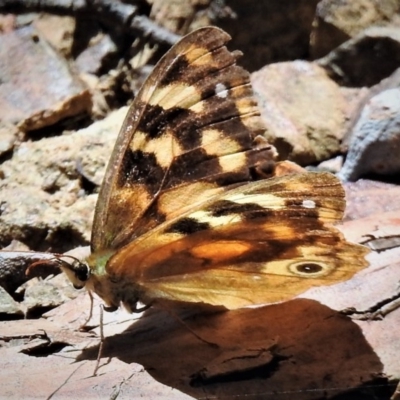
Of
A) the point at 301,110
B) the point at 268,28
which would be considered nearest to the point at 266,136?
the point at 301,110

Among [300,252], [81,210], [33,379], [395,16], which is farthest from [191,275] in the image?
[395,16]

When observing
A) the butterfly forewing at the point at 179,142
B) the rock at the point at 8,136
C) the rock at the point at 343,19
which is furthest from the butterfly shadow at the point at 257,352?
the rock at the point at 343,19

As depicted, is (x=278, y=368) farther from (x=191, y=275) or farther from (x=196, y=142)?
(x=196, y=142)

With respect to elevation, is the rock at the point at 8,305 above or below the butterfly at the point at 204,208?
below

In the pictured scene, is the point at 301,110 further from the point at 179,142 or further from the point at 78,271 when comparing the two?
the point at 78,271

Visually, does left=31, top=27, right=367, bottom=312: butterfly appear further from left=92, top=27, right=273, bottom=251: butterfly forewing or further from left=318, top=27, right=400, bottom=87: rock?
left=318, top=27, right=400, bottom=87: rock

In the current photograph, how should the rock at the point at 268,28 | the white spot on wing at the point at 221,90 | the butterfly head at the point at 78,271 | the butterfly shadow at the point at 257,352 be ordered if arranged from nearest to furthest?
the butterfly shadow at the point at 257,352, the butterfly head at the point at 78,271, the white spot on wing at the point at 221,90, the rock at the point at 268,28

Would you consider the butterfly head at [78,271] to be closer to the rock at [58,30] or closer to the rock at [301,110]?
the rock at [301,110]
